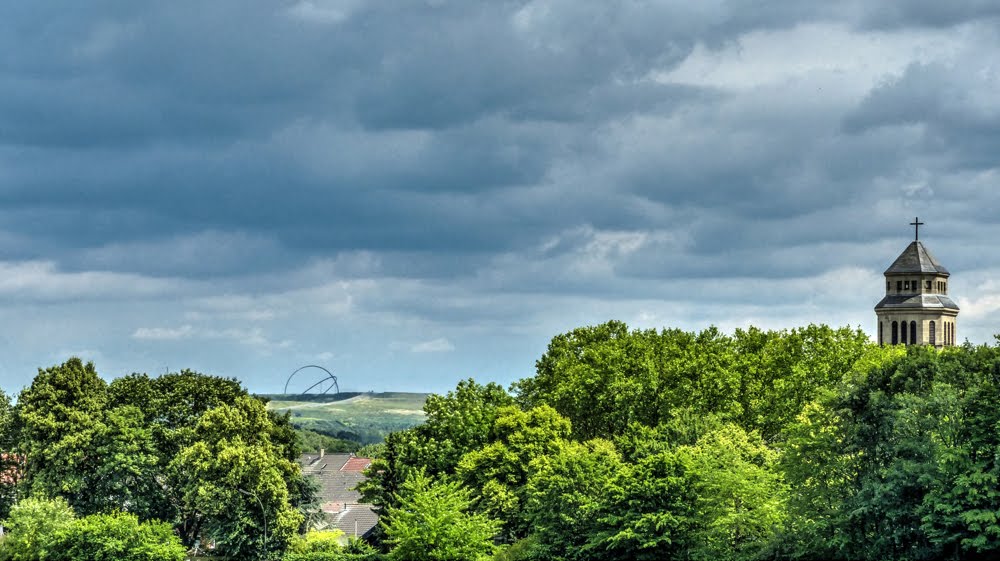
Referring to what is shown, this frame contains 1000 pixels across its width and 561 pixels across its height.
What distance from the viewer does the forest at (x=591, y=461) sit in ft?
193

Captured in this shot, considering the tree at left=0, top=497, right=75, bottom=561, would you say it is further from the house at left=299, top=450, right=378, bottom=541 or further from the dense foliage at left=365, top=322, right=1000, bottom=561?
the dense foliage at left=365, top=322, right=1000, bottom=561

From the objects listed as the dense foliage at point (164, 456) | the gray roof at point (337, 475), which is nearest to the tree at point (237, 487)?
the dense foliage at point (164, 456)

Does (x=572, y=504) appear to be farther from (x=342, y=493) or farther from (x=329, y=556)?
(x=342, y=493)

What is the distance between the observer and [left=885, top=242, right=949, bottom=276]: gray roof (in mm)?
186750

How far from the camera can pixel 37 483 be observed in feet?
294

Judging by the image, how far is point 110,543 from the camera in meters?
82.9

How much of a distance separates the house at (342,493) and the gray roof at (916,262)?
257ft

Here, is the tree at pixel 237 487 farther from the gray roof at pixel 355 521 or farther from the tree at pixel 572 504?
the gray roof at pixel 355 521

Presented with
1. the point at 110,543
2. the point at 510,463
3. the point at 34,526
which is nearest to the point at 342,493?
the point at 34,526

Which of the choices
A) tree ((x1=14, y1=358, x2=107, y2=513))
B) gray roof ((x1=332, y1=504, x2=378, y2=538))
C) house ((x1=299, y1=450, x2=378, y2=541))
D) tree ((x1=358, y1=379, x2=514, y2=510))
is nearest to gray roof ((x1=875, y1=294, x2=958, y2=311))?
house ((x1=299, y1=450, x2=378, y2=541))

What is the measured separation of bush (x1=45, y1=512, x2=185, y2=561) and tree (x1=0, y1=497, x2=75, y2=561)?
669 millimetres

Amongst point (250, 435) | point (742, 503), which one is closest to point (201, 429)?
point (250, 435)

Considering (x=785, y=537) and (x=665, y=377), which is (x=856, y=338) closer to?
(x=665, y=377)

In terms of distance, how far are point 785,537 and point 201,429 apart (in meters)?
42.1
